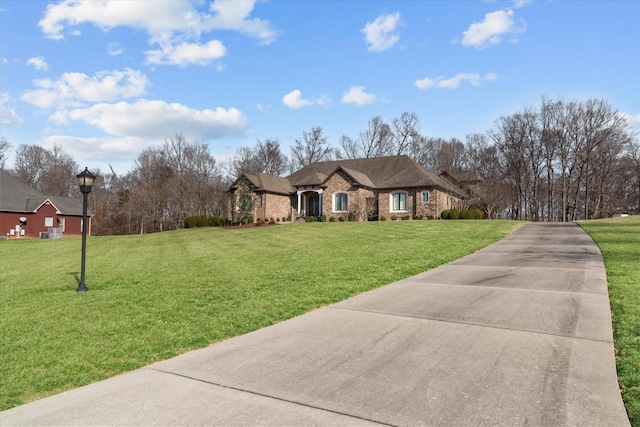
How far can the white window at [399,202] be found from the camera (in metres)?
33.9

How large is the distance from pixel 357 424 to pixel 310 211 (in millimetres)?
35271

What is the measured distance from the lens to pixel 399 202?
3425 centimetres

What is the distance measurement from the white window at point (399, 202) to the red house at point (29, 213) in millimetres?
30108

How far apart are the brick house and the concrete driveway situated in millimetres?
27110

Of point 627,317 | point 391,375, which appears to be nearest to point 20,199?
point 391,375

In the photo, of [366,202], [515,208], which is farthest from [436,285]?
[515,208]

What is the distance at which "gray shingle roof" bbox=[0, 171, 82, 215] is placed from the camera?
3441 cm

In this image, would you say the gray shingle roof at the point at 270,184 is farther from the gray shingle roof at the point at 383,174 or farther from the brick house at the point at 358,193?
the gray shingle roof at the point at 383,174

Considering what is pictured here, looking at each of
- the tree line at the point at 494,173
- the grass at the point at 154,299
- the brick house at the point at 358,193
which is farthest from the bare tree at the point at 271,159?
the grass at the point at 154,299

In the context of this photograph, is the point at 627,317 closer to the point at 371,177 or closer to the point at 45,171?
the point at 371,177

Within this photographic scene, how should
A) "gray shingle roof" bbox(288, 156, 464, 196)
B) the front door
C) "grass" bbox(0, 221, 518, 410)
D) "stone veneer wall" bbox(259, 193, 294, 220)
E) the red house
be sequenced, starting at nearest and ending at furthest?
"grass" bbox(0, 221, 518, 410) < "gray shingle roof" bbox(288, 156, 464, 196) < the red house < "stone veneer wall" bbox(259, 193, 294, 220) < the front door

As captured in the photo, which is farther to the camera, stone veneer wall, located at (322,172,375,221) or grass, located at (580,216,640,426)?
stone veneer wall, located at (322,172,375,221)

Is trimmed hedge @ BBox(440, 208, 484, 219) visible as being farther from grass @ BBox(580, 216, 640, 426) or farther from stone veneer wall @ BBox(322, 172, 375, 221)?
grass @ BBox(580, 216, 640, 426)

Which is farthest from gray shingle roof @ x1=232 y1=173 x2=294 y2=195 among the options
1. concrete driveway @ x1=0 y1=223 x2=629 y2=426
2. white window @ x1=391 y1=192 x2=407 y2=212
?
concrete driveway @ x1=0 y1=223 x2=629 y2=426
